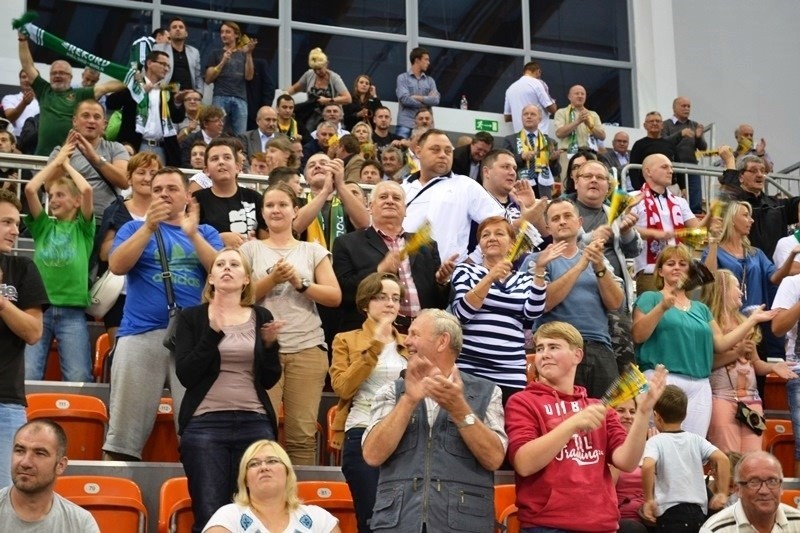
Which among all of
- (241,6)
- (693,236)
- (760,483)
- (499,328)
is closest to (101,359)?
(499,328)

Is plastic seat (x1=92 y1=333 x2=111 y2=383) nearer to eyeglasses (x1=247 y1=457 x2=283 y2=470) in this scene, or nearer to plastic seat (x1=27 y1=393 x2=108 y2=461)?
plastic seat (x1=27 y1=393 x2=108 y2=461)

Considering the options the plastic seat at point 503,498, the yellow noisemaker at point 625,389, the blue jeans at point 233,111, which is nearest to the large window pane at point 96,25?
the blue jeans at point 233,111

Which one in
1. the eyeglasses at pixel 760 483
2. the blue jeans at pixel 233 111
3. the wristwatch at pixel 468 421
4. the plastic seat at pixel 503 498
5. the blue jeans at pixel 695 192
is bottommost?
the plastic seat at pixel 503 498

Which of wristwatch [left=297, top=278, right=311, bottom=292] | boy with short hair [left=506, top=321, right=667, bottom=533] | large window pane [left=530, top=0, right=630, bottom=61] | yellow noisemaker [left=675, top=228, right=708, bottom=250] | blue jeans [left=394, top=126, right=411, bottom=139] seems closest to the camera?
boy with short hair [left=506, top=321, right=667, bottom=533]

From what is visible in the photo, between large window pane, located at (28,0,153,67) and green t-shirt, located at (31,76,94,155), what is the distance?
4574 millimetres

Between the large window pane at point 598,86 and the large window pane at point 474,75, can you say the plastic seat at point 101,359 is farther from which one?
the large window pane at point 598,86

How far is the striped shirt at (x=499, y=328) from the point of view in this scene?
6398 millimetres

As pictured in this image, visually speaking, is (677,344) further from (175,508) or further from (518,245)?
(175,508)

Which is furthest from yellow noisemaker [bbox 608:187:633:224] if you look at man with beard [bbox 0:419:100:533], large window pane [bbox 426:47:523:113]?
large window pane [bbox 426:47:523:113]

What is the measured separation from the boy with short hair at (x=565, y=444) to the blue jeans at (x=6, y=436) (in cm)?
227

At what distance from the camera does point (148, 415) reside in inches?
252

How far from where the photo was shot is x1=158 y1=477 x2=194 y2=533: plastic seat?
5758mm

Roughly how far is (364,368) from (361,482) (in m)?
0.56

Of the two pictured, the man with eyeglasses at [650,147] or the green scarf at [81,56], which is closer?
the green scarf at [81,56]
